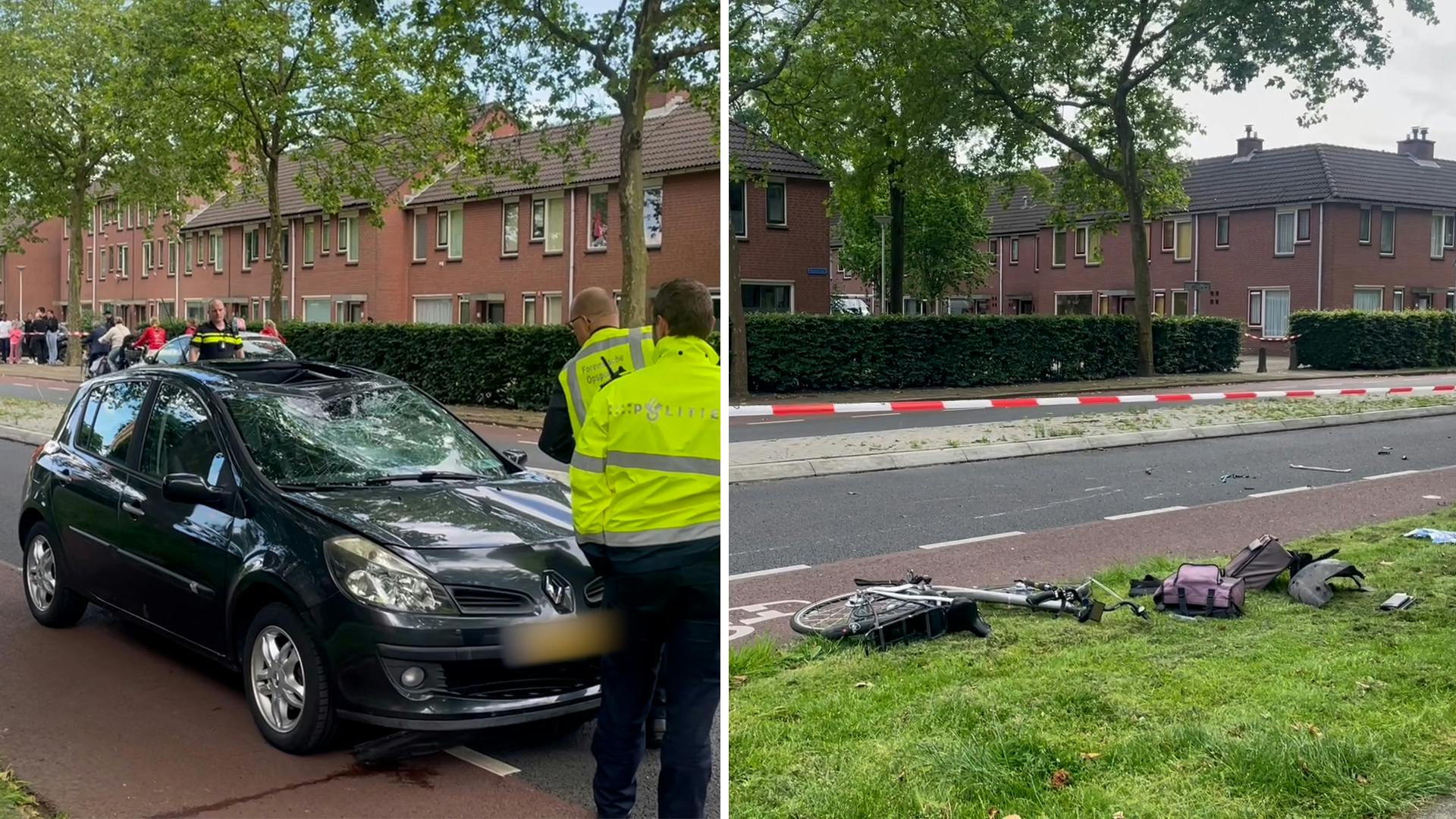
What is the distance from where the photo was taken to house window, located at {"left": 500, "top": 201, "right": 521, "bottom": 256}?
4082 millimetres

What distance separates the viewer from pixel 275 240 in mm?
4043

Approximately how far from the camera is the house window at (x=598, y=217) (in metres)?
3.06

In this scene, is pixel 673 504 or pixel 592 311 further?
pixel 592 311

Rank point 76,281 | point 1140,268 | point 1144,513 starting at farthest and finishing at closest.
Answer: point 1140,268
point 1144,513
point 76,281

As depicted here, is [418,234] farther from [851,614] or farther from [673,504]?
[851,614]

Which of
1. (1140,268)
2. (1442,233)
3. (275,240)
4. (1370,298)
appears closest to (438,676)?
(275,240)

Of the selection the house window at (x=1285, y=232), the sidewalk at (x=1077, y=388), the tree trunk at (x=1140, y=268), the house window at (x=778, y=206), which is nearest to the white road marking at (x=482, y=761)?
the house window at (x=778, y=206)

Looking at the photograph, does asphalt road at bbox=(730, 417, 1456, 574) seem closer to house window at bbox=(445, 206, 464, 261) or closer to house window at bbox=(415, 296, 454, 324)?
house window at bbox=(415, 296, 454, 324)

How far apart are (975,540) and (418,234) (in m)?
5.81

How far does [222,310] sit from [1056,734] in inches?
117

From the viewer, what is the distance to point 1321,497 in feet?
35.7

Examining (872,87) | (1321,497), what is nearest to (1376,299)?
(872,87)

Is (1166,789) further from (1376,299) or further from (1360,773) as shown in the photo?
(1376,299)

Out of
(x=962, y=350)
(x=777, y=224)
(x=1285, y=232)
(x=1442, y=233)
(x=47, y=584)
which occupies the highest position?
(x=1285, y=232)
